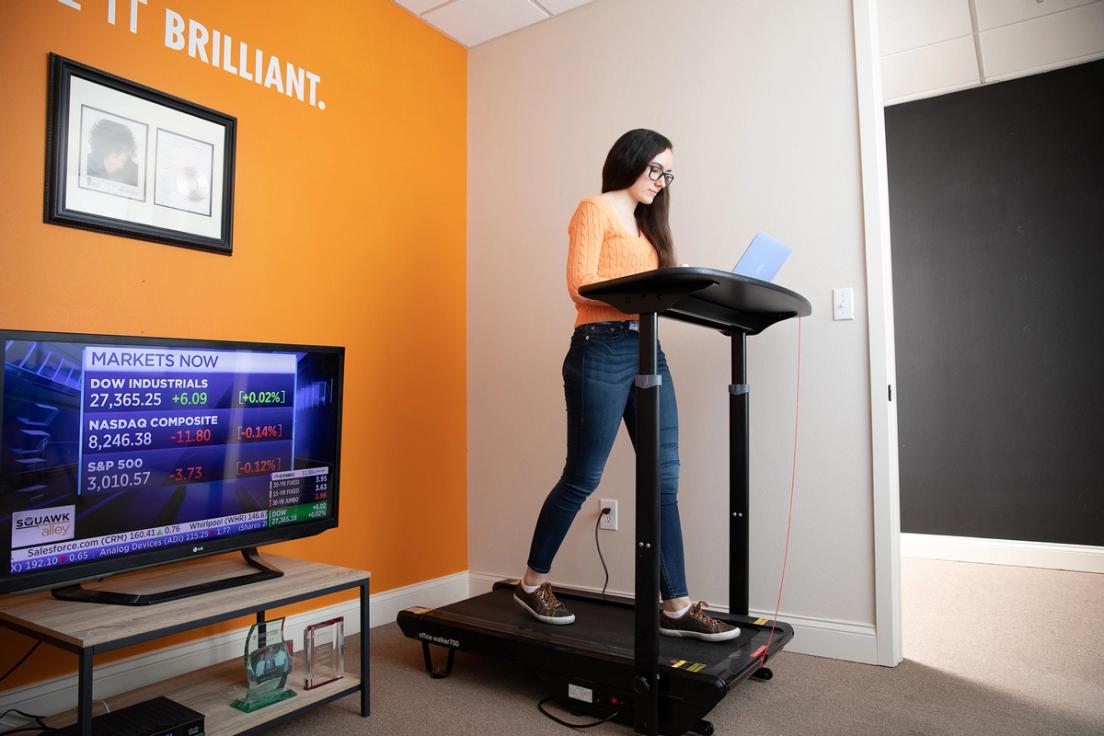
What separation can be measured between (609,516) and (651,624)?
109cm

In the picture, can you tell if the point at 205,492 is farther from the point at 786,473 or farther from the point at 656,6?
the point at 656,6

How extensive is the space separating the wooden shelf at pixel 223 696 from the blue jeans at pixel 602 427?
660 millimetres

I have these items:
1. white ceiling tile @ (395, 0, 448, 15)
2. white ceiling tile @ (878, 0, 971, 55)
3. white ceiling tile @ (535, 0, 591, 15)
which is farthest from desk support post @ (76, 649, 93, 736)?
white ceiling tile @ (878, 0, 971, 55)

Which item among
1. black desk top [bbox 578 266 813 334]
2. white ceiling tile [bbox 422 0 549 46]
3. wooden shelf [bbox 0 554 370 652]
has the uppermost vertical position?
white ceiling tile [bbox 422 0 549 46]

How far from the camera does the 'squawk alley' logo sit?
1446 mm

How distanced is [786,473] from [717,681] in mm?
978

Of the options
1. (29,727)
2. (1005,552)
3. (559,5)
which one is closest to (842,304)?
(559,5)

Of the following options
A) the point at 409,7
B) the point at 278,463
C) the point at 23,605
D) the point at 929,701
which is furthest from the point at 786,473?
the point at 409,7

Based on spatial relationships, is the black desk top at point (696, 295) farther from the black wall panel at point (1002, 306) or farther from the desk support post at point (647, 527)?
the black wall panel at point (1002, 306)

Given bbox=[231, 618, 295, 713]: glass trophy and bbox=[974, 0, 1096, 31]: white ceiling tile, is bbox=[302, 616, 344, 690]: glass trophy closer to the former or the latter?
bbox=[231, 618, 295, 713]: glass trophy

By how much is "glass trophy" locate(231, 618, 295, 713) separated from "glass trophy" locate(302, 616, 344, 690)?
2.1 inches

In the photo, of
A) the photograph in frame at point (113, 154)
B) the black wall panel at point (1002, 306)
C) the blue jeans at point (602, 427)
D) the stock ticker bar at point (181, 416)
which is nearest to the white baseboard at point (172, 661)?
the stock ticker bar at point (181, 416)

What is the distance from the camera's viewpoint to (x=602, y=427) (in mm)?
1921

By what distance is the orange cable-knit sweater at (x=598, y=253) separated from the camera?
1895 millimetres
